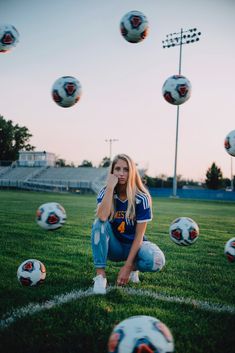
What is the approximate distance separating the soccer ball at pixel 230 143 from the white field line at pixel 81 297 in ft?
8.54

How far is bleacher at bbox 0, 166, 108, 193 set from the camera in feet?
163

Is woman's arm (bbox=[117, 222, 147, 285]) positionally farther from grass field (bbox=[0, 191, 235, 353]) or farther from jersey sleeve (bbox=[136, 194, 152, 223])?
grass field (bbox=[0, 191, 235, 353])

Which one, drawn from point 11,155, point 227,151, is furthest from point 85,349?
point 11,155

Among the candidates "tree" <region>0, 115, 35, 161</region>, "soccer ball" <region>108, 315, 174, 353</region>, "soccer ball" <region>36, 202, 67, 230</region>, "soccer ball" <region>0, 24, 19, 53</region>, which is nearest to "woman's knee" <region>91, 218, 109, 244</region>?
"soccer ball" <region>36, 202, 67, 230</region>

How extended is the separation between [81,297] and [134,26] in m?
4.43

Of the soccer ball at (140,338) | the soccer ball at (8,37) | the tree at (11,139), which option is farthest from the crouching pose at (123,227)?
the tree at (11,139)

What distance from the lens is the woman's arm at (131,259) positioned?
3.59m

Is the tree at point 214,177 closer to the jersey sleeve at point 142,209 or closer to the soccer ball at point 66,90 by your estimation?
the soccer ball at point 66,90

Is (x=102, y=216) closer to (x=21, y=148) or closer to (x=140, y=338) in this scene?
(x=140, y=338)

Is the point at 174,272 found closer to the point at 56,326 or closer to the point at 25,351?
the point at 56,326

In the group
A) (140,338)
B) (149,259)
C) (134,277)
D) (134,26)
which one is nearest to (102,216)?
(149,259)

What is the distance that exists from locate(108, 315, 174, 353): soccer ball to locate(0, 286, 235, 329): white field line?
116cm

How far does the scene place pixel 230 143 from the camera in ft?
17.9

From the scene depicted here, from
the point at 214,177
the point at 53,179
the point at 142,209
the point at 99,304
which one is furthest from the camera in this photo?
the point at 214,177
